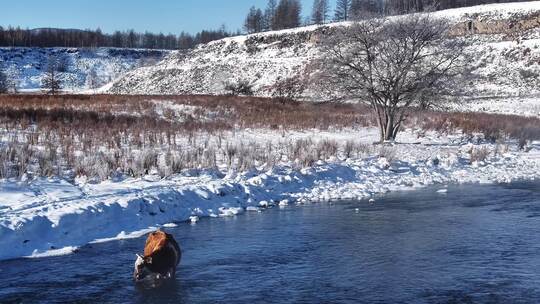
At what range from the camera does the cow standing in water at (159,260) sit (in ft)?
23.7

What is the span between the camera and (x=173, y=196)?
Result: 11820 mm

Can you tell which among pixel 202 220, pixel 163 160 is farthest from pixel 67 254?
pixel 163 160

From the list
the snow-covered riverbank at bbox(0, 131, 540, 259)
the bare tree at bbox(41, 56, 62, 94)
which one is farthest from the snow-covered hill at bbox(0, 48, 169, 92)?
the snow-covered riverbank at bbox(0, 131, 540, 259)

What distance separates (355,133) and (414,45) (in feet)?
17.7

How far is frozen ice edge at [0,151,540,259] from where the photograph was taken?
30.3ft

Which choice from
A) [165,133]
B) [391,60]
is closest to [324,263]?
[165,133]

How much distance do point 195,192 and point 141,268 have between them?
5.15m

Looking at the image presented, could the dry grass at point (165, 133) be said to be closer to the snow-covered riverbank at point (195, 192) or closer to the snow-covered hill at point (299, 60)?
the snow-covered riverbank at point (195, 192)

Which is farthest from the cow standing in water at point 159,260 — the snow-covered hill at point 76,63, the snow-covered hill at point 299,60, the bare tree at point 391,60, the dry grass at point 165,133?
the snow-covered hill at point 76,63

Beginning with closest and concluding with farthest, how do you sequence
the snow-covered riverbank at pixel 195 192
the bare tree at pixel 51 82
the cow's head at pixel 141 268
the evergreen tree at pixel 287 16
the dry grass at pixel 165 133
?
the cow's head at pixel 141 268 → the snow-covered riverbank at pixel 195 192 → the dry grass at pixel 165 133 → the bare tree at pixel 51 82 → the evergreen tree at pixel 287 16

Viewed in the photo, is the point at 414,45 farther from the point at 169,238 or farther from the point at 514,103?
the point at 514,103

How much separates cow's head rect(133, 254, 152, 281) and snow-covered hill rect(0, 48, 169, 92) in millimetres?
94274

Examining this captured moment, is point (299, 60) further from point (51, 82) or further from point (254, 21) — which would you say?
point (254, 21)

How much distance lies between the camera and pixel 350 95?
23.8m
